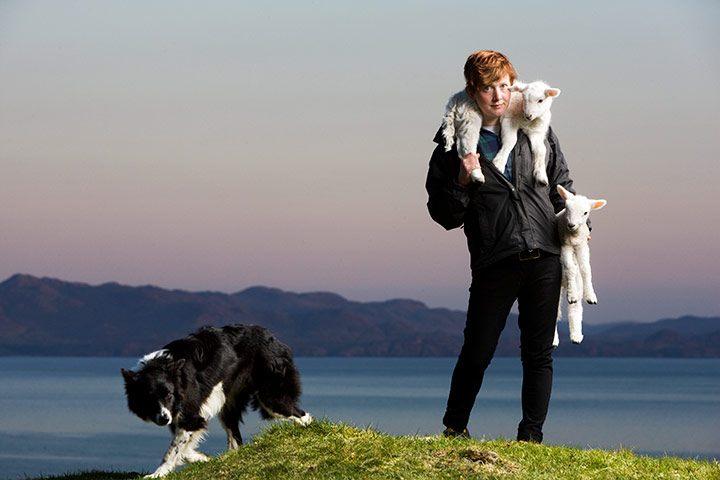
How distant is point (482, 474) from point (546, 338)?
1.17 meters

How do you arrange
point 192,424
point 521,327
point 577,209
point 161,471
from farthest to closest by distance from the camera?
point 192,424 < point 161,471 < point 521,327 < point 577,209

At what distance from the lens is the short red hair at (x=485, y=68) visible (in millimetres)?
5469

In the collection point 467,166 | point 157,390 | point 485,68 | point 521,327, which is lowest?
point 157,390

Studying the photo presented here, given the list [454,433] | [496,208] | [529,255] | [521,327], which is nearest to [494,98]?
[496,208]

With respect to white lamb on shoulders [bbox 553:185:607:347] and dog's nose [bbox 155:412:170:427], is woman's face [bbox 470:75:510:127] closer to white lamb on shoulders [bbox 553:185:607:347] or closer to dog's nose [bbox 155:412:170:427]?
white lamb on shoulders [bbox 553:185:607:347]

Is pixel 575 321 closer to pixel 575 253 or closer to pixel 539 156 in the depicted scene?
pixel 575 253

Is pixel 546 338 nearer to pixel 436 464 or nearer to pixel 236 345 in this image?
pixel 436 464

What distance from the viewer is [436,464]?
5.21 metres

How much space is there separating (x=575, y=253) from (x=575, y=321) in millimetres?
468

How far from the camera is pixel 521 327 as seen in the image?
5.77m

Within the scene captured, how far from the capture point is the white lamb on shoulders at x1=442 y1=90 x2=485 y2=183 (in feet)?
18.3

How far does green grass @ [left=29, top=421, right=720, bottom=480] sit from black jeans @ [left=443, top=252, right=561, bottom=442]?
0.28 meters

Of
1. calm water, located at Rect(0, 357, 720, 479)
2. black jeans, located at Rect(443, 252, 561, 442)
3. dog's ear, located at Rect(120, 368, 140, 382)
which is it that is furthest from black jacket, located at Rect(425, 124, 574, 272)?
calm water, located at Rect(0, 357, 720, 479)

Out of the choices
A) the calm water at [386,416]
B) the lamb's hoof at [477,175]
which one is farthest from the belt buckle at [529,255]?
the calm water at [386,416]
